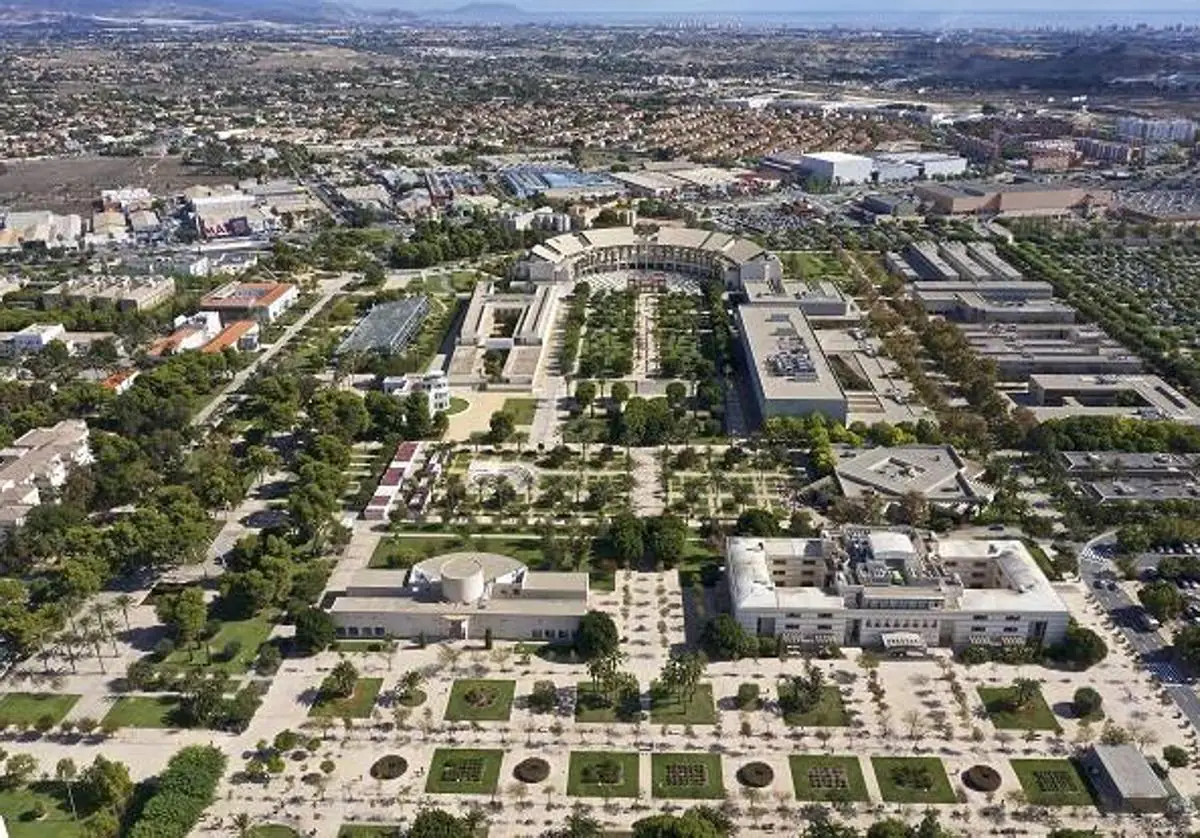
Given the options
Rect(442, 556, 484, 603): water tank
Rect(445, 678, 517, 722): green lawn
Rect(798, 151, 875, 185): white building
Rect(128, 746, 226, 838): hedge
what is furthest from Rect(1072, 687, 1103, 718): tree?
Rect(798, 151, 875, 185): white building

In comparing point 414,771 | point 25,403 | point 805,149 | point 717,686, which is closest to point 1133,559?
point 717,686

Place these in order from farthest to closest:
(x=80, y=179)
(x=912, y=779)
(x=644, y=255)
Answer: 1. (x=80, y=179)
2. (x=644, y=255)
3. (x=912, y=779)

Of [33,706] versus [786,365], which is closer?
[33,706]

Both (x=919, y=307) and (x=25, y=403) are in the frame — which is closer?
(x=25, y=403)

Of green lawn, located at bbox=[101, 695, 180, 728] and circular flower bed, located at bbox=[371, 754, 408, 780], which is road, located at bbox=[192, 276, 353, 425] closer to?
green lawn, located at bbox=[101, 695, 180, 728]

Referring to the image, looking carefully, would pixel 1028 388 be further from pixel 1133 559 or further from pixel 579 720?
pixel 579 720

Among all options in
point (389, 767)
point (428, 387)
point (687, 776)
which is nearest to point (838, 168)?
point (428, 387)

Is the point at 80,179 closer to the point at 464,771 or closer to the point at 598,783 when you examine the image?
the point at 464,771
